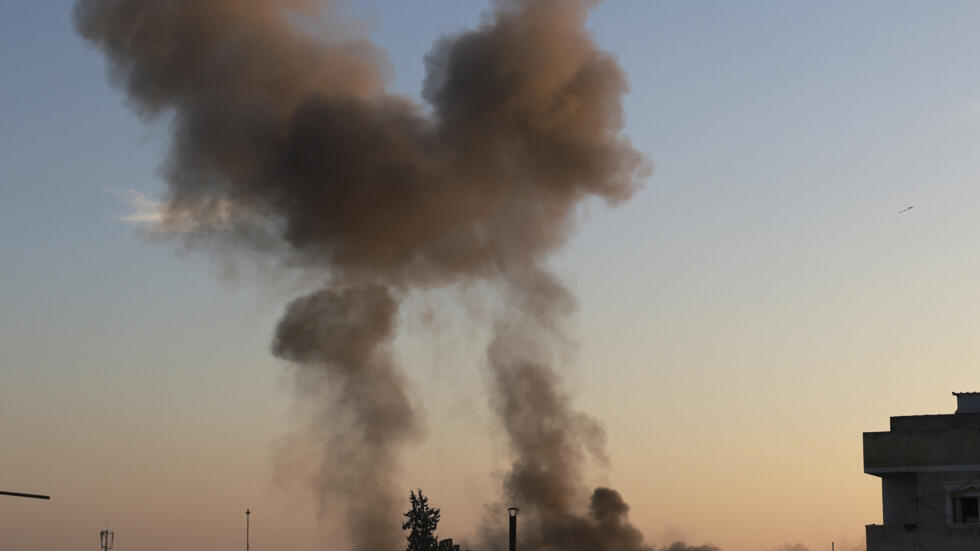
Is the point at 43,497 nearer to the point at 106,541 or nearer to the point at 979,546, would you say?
the point at 979,546

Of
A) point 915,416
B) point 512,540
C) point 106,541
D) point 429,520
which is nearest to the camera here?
point 915,416

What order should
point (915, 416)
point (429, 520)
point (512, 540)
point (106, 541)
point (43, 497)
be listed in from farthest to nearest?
point (106, 541) → point (429, 520) → point (512, 540) → point (915, 416) → point (43, 497)

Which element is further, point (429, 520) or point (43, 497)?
point (429, 520)

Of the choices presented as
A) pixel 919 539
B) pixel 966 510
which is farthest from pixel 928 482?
pixel 919 539

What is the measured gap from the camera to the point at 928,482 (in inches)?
2142

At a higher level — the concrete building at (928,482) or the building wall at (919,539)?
the concrete building at (928,482)

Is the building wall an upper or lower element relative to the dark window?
lower

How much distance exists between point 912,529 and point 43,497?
33.8 metres

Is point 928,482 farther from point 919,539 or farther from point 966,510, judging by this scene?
point 919,539

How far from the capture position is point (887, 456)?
181 feet

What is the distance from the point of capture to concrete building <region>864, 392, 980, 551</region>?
53438 mm

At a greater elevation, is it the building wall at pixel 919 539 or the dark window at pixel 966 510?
the dark window at pixel 966 510

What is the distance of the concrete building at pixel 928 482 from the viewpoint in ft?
175

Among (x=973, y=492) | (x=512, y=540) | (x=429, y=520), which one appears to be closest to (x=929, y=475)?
(x=973, y=492)
